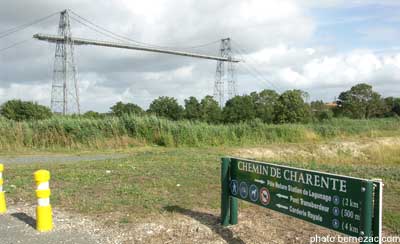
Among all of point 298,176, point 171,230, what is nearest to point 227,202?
point 171,230

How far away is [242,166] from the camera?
5793mm

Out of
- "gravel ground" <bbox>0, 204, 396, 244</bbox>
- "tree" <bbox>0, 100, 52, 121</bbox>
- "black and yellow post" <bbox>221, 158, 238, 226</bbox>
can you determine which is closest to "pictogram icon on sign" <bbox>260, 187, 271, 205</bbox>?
"gravel ground" <bbox>0, 204, 396, 244</bbox>

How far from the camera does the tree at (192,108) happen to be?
52656 millimetres

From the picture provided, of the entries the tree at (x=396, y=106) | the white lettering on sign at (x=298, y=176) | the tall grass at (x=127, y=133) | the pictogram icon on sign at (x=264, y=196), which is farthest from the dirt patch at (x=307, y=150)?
the tree at (x=396, y=106)

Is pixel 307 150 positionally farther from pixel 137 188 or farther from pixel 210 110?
pixel 210 110

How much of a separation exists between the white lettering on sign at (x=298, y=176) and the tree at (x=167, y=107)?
45.0 m

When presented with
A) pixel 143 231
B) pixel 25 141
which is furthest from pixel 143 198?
pixel 25 141

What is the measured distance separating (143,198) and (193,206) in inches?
41.6

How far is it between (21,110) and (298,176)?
40.1 metres

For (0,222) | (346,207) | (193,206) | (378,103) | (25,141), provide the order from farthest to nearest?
(378,103)
(25,141)
(193,206)
(0,222)
(346,207)

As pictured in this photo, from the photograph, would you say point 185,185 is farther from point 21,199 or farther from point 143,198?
point 21,199

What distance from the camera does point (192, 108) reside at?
53719 millimetres

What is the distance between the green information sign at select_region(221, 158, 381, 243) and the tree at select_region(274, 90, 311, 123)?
47639 millimetres

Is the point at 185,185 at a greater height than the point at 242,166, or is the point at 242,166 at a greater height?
the point at 242,166
